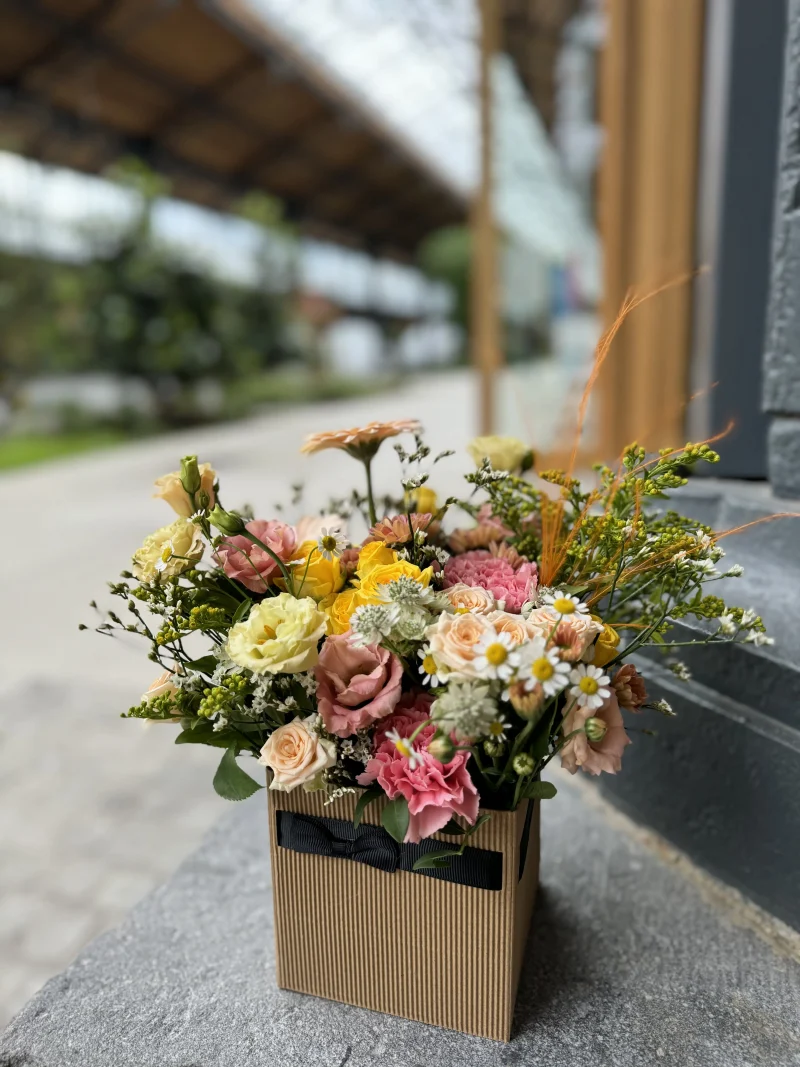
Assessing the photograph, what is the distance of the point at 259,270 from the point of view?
11.4 meters

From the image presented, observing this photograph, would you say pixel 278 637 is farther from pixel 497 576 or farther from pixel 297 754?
pixel 497 576

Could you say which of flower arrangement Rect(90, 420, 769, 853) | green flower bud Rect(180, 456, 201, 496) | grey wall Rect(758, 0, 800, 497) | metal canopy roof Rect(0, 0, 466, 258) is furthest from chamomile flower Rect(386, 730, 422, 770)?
metal canopy roof Rect(0, 0, 466, 258)

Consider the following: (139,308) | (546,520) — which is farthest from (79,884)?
(139,308)

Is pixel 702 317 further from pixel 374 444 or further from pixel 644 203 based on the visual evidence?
pixel 374 444

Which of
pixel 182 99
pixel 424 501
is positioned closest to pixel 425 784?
pixel 424 501

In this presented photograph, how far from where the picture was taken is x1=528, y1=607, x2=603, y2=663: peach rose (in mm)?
692

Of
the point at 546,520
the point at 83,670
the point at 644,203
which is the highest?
the point at 644,203

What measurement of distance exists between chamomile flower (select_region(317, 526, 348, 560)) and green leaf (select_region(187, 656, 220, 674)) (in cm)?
15

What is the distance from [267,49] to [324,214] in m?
9.79

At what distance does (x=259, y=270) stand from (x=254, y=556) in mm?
11359

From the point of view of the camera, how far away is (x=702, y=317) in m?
2.33

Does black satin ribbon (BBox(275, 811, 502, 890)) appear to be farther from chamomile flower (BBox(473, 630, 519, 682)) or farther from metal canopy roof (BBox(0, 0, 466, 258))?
metal canopy roof (BBox(0, 0, 466, 258))

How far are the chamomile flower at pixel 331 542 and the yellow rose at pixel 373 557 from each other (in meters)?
0.03

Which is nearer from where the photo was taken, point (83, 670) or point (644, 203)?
point (644, 203)
